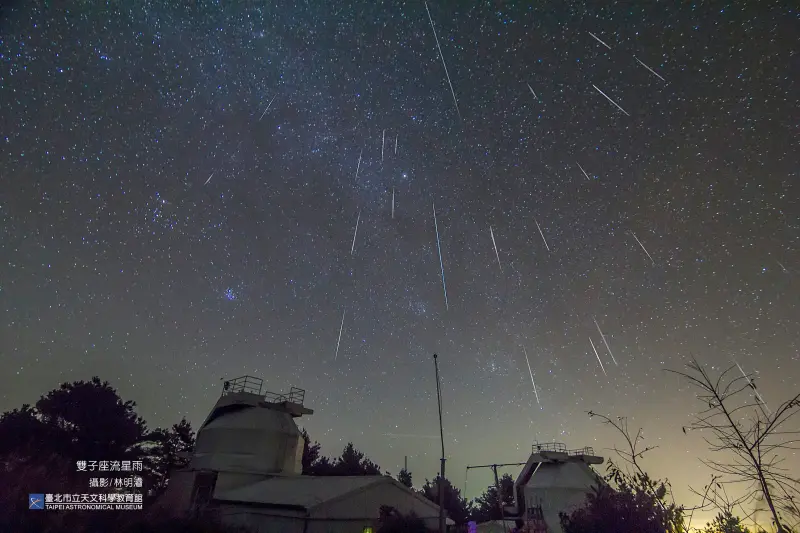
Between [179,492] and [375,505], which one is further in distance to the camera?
[179,492]

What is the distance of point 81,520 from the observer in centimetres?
1534

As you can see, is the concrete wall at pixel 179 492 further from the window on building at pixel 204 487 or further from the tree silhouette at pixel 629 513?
the tree silhouette at pixel 629 513

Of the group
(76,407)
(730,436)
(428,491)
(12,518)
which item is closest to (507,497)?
(428,491)

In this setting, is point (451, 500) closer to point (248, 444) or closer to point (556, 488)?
point (556, 488)

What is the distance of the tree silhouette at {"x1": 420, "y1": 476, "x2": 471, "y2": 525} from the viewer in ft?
164

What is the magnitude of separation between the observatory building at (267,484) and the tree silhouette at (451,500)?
24460 mm

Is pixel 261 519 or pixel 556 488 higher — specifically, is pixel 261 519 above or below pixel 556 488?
below

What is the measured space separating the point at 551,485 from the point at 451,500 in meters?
21.3

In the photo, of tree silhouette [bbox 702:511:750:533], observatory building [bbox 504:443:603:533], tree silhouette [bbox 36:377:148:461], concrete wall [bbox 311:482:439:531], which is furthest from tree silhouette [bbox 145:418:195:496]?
tree silhouette [bbox 702:511:750:533]

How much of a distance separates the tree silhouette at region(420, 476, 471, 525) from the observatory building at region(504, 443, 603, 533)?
10442mm

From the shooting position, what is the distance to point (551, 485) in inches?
1416

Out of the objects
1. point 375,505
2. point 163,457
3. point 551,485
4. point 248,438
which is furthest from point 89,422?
point 551,485

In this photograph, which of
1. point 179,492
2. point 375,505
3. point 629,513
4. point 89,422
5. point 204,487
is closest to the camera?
point 629,513

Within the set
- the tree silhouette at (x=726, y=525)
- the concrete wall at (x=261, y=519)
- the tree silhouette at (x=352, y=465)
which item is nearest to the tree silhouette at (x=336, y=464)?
the tree silhouette at (x=352, y=465)
